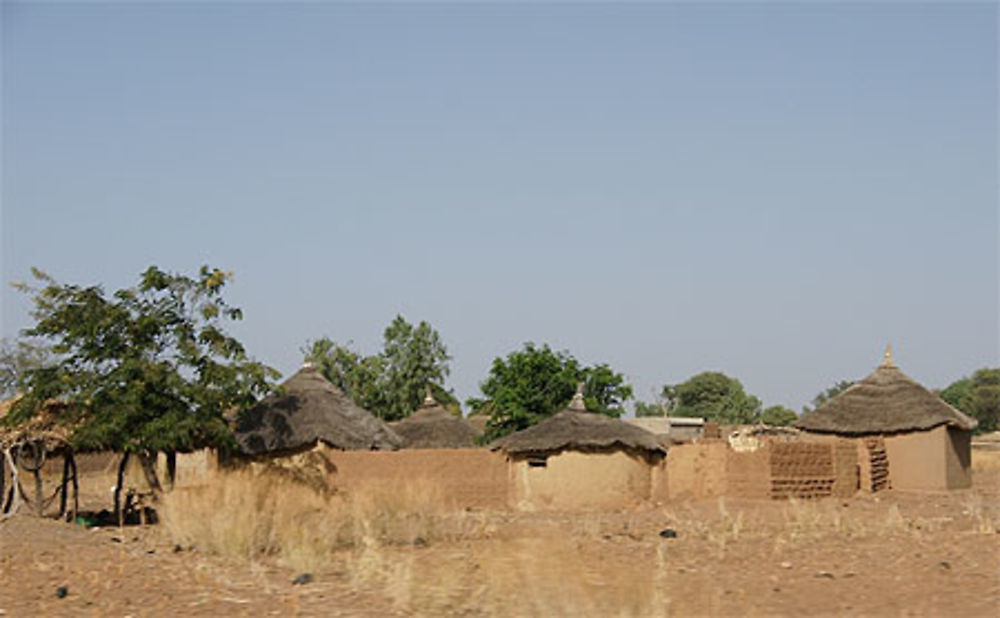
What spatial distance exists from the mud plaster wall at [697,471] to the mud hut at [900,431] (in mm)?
4116

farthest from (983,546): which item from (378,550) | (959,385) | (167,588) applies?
(959,385)

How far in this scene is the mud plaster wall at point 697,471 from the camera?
23.9 meters

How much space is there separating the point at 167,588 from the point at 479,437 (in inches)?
932

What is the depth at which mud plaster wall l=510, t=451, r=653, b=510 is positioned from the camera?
77.6 ft

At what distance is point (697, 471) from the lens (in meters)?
24.3

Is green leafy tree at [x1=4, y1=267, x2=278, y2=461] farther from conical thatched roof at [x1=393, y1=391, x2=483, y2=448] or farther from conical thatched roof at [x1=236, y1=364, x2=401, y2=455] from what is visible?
conical thatched roof at [x1=393, y1=391, x2=483, y2=448]

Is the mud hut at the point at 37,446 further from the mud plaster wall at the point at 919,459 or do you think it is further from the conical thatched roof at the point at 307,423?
the mud plaster wall at the point at 919,459

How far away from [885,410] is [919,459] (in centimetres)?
170

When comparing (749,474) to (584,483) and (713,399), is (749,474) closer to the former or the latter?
(584,483)

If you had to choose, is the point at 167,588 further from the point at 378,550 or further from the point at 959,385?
the point at 959,385

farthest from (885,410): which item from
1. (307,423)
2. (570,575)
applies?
(570,575)

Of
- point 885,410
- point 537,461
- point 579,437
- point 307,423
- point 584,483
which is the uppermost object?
point 885,410

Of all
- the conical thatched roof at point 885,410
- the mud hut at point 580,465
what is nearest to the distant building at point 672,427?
the conical thatched roof at point 885,410

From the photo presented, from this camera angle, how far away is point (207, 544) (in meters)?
13.6
